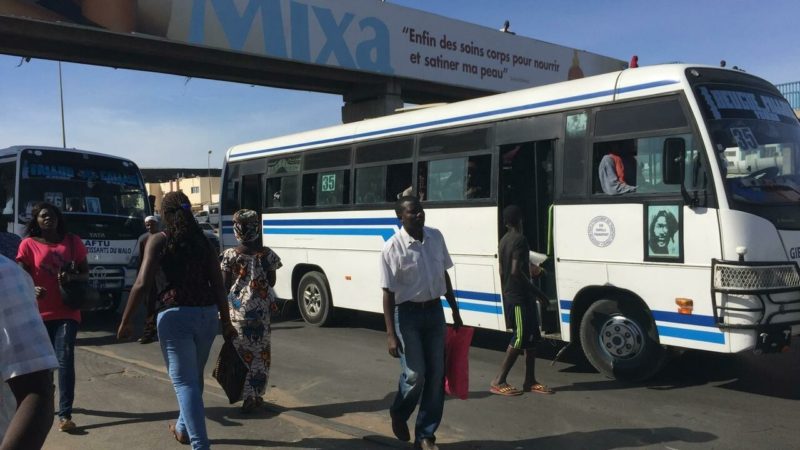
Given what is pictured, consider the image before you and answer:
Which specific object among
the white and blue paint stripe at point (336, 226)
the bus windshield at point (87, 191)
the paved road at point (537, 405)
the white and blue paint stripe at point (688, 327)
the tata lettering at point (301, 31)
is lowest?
the paved road at point (537, 405)

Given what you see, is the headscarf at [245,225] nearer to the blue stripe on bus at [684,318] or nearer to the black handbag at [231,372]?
the black handbag at [231,372]

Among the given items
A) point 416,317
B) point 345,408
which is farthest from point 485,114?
point 416,317

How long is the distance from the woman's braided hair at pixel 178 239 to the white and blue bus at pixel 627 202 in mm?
3686

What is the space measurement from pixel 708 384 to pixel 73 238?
6099 mm

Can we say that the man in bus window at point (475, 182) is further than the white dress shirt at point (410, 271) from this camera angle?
Yes

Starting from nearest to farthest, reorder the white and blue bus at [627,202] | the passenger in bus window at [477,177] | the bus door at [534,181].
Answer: the white and blue bus at [627,202]
the bus door at [534,181]
the passenger in bus window at [477,177]

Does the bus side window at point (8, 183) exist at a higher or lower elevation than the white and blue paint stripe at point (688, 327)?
higher

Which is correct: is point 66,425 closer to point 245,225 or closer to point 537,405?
point 245,225

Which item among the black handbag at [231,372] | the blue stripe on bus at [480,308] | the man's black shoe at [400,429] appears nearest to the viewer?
the man's black shoe at [400,429]

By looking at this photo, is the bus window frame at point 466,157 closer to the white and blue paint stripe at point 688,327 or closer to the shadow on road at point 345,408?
the white and blue paint stripe at point 688,327

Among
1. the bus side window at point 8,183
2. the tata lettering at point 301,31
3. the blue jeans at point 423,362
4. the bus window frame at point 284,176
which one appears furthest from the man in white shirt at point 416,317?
the tata lettering at point 301,31

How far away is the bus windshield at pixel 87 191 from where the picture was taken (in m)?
11.1

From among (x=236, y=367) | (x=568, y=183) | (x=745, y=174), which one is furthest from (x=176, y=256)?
(x=745, y=174)

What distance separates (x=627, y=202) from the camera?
675cm
